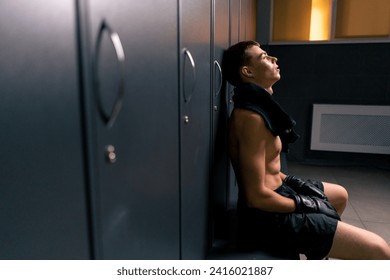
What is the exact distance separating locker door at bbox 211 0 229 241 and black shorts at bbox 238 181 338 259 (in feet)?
0.84

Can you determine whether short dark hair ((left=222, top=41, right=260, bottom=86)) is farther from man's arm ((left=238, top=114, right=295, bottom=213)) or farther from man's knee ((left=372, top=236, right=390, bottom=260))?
man's knee ((left=372, top=236, right=390, bottom=260))

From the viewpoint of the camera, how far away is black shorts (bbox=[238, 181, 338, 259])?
146cm

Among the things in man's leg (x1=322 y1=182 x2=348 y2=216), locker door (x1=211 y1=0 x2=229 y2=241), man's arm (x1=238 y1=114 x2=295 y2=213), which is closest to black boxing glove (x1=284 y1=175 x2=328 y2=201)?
man's leg (x1=322 y1=182 x2=348 y2=216)

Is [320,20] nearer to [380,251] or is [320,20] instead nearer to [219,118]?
[219,118]

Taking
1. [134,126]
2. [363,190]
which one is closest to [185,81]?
[134,126]

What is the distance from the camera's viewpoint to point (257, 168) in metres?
1.47

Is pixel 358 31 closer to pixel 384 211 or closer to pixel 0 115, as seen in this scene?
pixel 384 211

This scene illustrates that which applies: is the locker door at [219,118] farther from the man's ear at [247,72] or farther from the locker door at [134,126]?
the locker door at [134,126]

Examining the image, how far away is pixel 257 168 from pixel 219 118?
48 centimetres

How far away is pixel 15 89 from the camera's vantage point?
17.9 inches

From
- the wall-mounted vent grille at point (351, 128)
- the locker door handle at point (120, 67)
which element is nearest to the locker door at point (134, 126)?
the locker door handle at point (120, 67)

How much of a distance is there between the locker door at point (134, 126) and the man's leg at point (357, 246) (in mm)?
741

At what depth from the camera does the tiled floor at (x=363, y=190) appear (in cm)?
257

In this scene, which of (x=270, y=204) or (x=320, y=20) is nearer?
(x=270, y=204)
